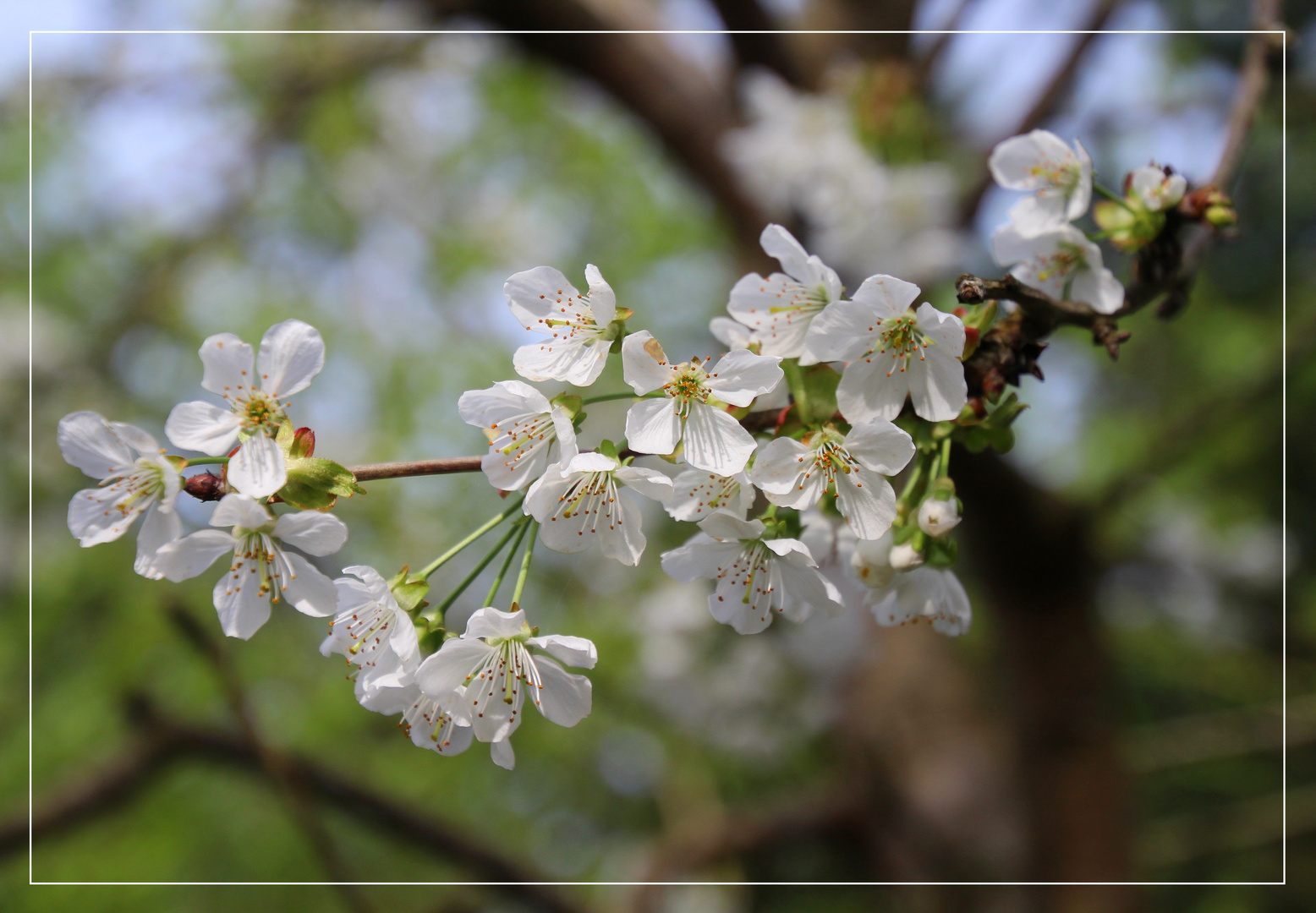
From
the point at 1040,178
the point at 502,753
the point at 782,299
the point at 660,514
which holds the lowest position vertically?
the point at 660,514

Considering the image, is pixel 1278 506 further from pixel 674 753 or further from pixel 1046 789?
pixel 674 753

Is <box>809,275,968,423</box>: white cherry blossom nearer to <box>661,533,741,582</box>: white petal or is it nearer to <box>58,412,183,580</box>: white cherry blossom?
<box>661,533,741,582</box>: white petal

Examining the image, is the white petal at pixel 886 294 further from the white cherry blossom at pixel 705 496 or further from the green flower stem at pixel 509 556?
the green flower stem at pixel 509 556

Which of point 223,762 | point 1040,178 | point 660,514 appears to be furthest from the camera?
point 660,514

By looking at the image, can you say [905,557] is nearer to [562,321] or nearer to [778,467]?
[778,467]

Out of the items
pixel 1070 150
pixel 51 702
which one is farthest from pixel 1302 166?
pixel 51 702

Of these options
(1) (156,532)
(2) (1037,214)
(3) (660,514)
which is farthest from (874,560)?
(3) (660,514)
